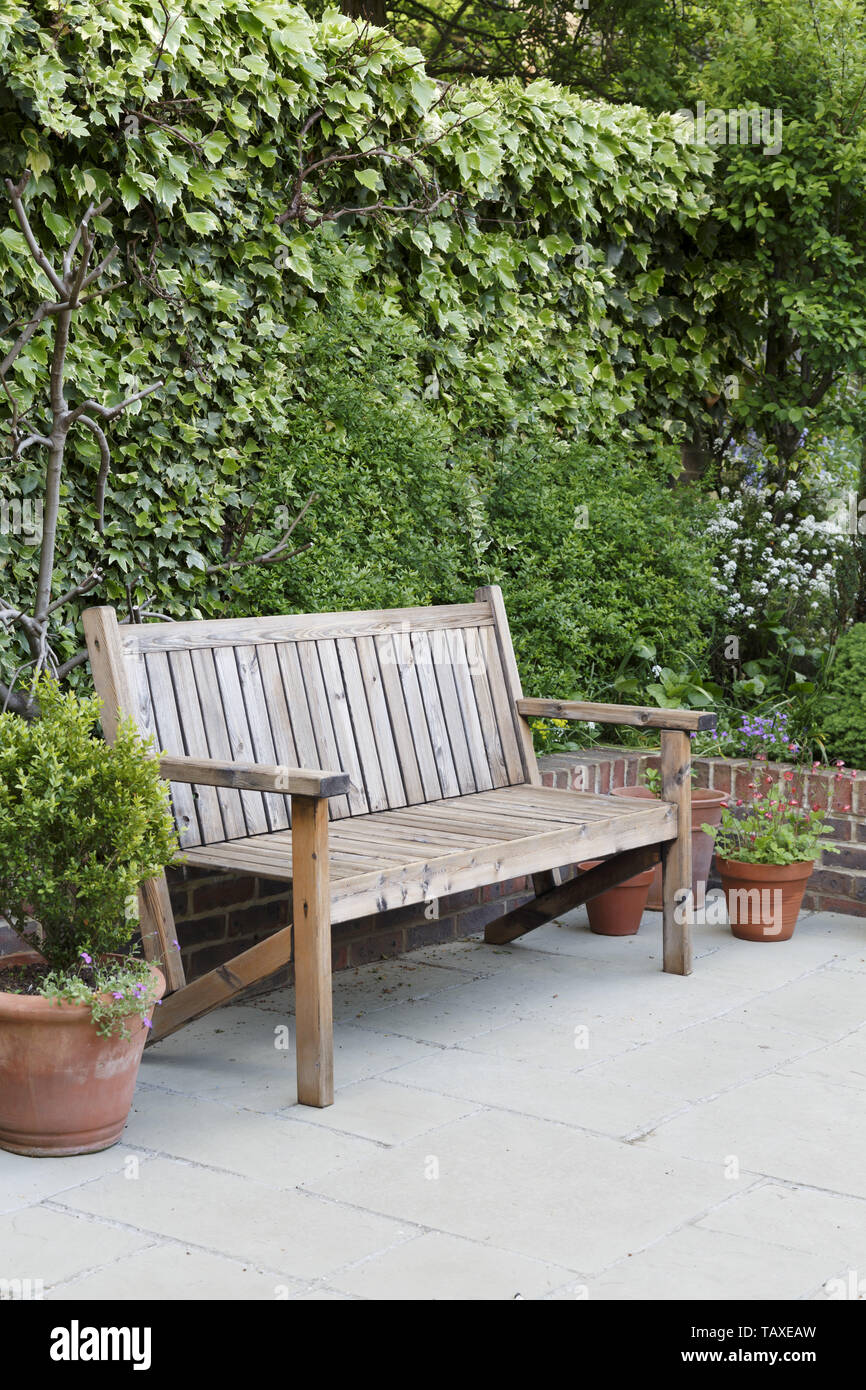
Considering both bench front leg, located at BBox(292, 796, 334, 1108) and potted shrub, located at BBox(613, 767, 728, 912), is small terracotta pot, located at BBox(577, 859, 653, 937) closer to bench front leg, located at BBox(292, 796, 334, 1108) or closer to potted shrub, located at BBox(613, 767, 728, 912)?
potted shrub, located at BBox(613, 767, 728, 912)

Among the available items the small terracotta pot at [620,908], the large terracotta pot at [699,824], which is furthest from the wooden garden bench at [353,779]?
the large terracotta pot at [699,824]

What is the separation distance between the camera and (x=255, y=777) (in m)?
3.36

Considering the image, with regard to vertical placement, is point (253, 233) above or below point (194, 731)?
above

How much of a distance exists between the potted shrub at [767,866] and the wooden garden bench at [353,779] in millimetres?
Answer: 556

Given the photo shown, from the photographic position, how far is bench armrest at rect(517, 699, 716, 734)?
4422 mm

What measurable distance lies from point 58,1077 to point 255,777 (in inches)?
30.7

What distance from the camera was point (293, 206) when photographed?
16.6 ft

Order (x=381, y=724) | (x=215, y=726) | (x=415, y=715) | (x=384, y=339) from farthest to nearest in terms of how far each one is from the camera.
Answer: (x=384, y=339) → (x=415, y=715) → (x=381, y=724) → (x=215, y=726)

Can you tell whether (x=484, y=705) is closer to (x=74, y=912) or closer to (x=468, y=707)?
(x=468, y=707)

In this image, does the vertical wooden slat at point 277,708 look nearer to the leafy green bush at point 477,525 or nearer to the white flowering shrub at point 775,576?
the leafy green bush at point 477,525

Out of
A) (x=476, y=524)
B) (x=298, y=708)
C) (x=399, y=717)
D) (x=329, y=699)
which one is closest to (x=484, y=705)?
(x=399, y=717)

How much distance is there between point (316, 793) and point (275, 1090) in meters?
0.81

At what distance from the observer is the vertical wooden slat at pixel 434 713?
177 inches

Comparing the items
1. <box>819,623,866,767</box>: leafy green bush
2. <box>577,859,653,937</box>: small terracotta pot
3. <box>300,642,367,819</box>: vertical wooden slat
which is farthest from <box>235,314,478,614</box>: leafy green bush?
<box>819,623,866,767</box>: leafy green bush
